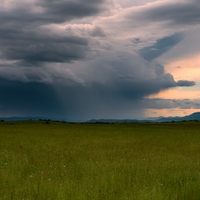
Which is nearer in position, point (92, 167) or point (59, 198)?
point (59, 198)

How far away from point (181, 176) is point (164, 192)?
2.92 m

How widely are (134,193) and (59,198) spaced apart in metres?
2.83

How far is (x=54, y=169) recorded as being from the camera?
1599cm

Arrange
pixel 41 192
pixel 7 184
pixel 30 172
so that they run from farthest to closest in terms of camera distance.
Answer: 1. pixel 30 172
2. pixel 7 184
3. pixel 41 192

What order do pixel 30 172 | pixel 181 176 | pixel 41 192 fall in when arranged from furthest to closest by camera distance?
pixel 30 172, pixel 181 176, pixel 41 192

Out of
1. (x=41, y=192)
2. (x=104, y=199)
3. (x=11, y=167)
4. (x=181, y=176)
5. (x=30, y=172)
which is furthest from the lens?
(x=11, y=167)

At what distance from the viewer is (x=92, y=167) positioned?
16.3 meters

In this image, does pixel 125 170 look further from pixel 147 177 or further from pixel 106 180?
pixel 106 180

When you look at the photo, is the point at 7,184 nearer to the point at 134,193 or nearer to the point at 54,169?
the point at 54,169

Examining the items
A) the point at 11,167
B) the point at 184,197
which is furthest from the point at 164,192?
the point at 11,167

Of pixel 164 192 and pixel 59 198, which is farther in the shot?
pixel 164 192

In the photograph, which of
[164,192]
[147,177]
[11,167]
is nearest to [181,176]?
[147,177]

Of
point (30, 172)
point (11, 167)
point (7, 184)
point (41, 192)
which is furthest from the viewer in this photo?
point (11, 167)

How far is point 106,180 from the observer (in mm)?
13336
